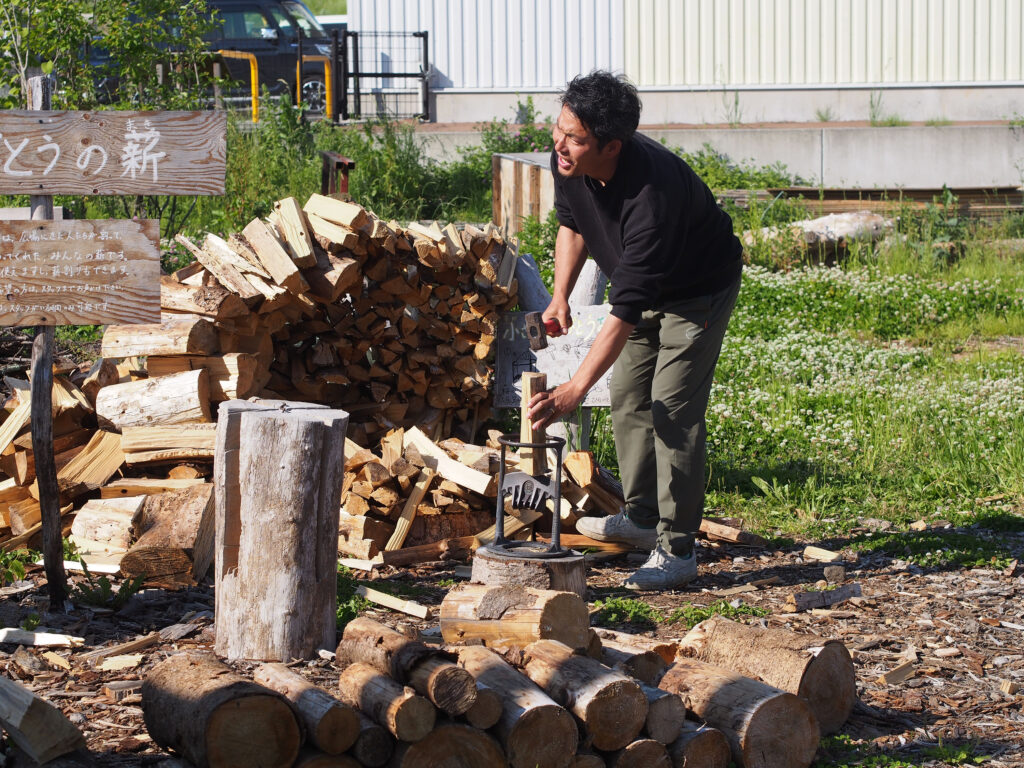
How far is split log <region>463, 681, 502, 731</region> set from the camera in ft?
9.04

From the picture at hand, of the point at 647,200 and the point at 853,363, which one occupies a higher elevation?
the point at 647,200

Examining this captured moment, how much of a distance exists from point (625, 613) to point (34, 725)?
2335mm

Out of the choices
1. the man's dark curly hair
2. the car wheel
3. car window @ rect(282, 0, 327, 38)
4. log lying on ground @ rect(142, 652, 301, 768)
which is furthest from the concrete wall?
log lying on ground @ rect(142, 652, 301, 768)

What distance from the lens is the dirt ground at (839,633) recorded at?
3.24 m

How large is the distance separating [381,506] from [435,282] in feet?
5.19

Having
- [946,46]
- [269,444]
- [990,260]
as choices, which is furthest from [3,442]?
[946,46]

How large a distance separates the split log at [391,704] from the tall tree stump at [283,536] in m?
0.64

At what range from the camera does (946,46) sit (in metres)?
16.5

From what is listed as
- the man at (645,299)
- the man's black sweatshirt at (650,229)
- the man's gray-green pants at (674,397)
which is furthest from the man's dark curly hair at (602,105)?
the man's gray-green pants at (674,397)

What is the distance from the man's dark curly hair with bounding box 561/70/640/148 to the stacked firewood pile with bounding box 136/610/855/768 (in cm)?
170

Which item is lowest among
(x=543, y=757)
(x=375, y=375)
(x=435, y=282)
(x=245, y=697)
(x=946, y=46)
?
(x=543, y=757)

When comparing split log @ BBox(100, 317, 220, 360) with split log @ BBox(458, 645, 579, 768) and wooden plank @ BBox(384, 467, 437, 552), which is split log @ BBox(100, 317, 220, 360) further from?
split log @ BBox(458, 645, 579, 768)

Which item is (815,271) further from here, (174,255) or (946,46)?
(946,46)

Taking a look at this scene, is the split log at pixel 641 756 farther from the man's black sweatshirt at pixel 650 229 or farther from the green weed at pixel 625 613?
the man's black sweatshirt at pixel 650 229
